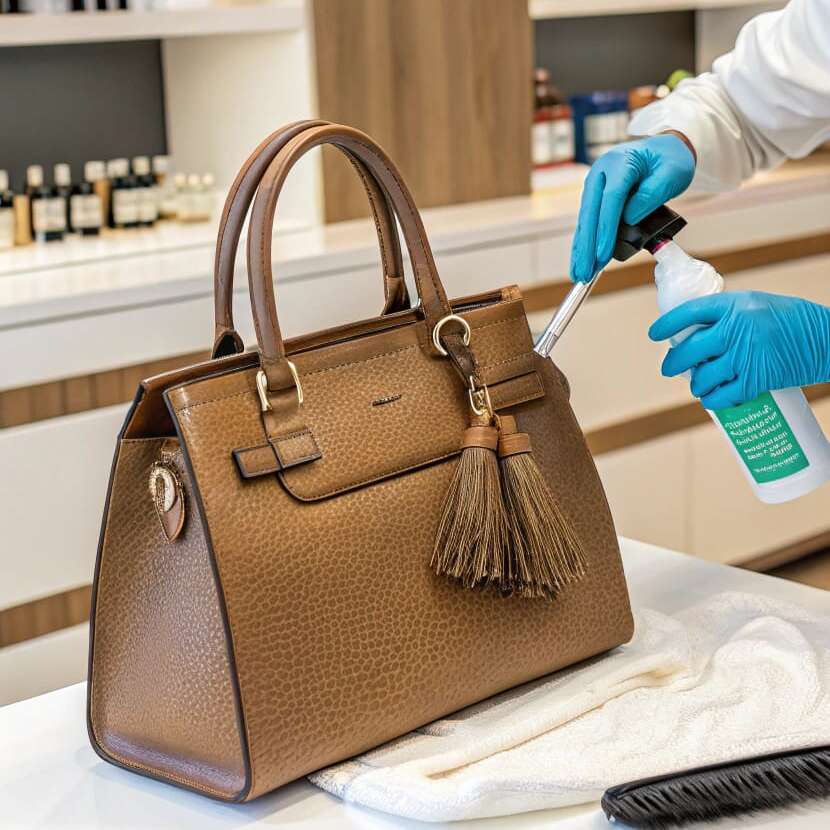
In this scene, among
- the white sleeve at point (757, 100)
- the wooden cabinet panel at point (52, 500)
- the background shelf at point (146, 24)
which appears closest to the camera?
the white sleeve at point (757, 100)

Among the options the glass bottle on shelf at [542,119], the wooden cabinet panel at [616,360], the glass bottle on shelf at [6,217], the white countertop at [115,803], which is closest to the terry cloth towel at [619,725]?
the white countertop at [115,803]

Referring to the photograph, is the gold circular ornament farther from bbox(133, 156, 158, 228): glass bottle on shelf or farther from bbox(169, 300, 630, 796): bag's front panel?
bbox(133, 156, 158, 228): glass bottle on shelf

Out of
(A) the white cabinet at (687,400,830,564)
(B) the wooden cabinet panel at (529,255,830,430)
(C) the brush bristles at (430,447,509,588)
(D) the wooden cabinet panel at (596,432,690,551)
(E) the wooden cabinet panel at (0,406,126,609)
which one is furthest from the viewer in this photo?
(A) the white cabinet at (687,400,830,564)

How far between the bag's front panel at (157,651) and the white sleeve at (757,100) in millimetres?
864

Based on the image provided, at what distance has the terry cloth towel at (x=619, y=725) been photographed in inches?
31.2

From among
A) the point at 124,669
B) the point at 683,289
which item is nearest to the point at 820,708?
the point at 683,289

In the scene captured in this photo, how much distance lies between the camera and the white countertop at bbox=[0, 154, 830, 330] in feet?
6.15

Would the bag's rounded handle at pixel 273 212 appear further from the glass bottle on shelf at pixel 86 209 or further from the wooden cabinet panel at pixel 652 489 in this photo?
the wooden cabinet panel at pixel 652 489

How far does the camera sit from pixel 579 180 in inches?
117

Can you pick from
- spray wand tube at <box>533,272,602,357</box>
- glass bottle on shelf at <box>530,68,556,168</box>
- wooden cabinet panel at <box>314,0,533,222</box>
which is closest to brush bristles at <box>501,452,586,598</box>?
spray wand tube at <box>533,272,602,357</box>

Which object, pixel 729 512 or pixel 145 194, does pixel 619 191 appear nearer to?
pixel 145 194

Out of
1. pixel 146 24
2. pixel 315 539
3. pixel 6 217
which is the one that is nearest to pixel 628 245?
pixel 315 539

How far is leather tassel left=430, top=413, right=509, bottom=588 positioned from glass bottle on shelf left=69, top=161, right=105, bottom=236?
1.66 m

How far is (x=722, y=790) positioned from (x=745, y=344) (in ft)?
1.43
